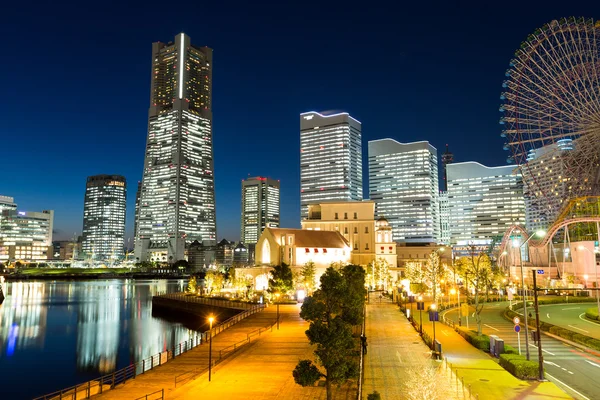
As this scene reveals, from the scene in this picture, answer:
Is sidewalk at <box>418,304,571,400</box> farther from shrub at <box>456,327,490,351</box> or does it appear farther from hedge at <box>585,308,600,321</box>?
hedge at <box>585,308,600,321</box>

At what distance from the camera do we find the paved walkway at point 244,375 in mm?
26000

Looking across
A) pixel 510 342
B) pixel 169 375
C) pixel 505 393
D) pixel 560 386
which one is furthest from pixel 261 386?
pixel 510 342

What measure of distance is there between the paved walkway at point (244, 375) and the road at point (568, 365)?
40.7ft

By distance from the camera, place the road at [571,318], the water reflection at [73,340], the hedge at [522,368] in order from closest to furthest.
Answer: the hedge at [522,368], the road at [571,318], the water reflection at [73,340]

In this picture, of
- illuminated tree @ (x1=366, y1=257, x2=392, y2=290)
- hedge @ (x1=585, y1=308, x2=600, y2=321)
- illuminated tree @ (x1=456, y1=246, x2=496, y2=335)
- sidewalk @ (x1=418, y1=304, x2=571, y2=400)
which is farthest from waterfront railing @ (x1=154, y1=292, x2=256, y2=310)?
hedge @ (x1=585, y1=308, x2=600, y2=321)

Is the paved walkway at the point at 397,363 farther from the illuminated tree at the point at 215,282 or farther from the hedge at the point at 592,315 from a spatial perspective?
the illuminated tree at the point at 215,282

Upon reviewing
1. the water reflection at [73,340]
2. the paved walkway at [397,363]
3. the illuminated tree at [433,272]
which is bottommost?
the water reflection at [73,340]

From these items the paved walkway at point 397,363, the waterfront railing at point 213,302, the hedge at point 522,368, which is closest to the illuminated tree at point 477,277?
the paved walkway at point 397,363

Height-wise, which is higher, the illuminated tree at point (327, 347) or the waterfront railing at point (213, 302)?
the illuminated tree at point (327, 347)

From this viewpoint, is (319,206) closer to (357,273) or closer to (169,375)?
(357,273)

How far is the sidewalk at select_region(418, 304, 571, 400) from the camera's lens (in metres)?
24.1

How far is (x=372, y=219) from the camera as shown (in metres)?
138

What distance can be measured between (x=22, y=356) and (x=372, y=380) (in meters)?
47.9

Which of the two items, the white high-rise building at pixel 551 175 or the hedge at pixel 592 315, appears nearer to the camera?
the hedge at pixel 592 315
